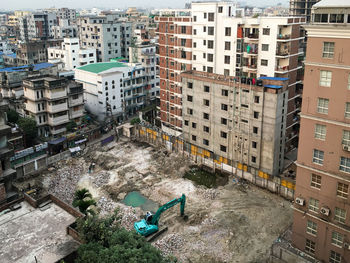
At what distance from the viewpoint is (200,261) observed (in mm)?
36125

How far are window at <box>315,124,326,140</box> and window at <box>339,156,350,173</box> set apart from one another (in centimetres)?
223

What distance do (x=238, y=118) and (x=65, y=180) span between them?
2699 centimetres

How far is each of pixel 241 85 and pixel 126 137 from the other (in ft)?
92.5

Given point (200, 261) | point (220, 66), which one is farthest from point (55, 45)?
point (200, 261)

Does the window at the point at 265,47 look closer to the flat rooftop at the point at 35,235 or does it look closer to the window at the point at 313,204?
the window at the point at 313,204

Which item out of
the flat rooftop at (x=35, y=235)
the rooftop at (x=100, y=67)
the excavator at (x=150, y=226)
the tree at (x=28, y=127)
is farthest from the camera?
the rooftop at (x=100, y=67)

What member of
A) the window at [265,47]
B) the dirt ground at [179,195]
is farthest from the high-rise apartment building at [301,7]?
the dirt ground at [179,195]

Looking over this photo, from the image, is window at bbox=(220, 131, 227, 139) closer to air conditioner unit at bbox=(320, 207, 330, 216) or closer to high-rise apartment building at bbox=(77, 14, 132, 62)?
air conditioner unit at bbox=(320, 207, 330, 216)

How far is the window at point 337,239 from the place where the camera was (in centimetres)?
2999

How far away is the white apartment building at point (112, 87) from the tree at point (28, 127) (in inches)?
631

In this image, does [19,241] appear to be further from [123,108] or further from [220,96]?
[123,108]

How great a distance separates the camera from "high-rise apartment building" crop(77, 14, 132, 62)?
100562 mm

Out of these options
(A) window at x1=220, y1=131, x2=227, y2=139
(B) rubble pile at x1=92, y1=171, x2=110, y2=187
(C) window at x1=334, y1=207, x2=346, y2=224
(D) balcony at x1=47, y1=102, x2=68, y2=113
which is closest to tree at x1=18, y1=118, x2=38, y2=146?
(D) balcony at x1=47, y1=102, x2=68, y2=113

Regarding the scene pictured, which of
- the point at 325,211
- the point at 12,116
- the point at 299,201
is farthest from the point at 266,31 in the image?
the point at 12,116
